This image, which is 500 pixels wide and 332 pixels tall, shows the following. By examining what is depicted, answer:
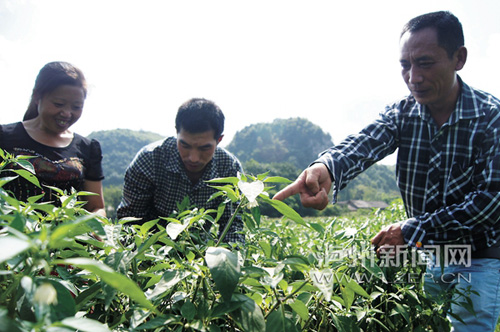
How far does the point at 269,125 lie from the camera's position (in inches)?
4569

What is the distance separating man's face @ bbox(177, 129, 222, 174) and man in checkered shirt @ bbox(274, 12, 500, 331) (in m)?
0.96

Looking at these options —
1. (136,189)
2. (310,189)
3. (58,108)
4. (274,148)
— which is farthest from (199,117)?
(274,148)

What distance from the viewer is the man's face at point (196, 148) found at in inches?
93.8

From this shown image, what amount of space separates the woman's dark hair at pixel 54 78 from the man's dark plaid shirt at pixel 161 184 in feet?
2.15

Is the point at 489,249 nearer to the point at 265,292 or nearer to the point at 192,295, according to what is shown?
the point at 265,292

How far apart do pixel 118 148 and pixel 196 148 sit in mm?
101368

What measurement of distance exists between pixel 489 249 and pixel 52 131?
8.67ft

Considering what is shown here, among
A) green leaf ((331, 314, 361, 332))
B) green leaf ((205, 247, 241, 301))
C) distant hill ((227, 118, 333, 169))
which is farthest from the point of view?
distant hill ((227, 118, 333, 169))

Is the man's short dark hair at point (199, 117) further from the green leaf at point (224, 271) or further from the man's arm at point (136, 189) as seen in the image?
the green leaf at point (224, 271)

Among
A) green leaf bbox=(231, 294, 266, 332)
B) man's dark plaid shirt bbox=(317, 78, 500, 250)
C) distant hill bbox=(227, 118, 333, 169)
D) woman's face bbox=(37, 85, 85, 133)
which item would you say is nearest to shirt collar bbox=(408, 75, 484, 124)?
man's dark plaid shirt bbox=(317, 78, 500, 250)

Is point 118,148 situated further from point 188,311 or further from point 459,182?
point 188,311

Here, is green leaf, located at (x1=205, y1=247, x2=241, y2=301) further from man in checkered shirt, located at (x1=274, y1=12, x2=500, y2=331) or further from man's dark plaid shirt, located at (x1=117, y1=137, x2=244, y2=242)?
man's dark plaid shirt, located at (x1=117, y1=137, x2=244, y2=242)

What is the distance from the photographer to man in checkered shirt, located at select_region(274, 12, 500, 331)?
159 centimetres

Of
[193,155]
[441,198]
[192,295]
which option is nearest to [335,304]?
[192,295]
